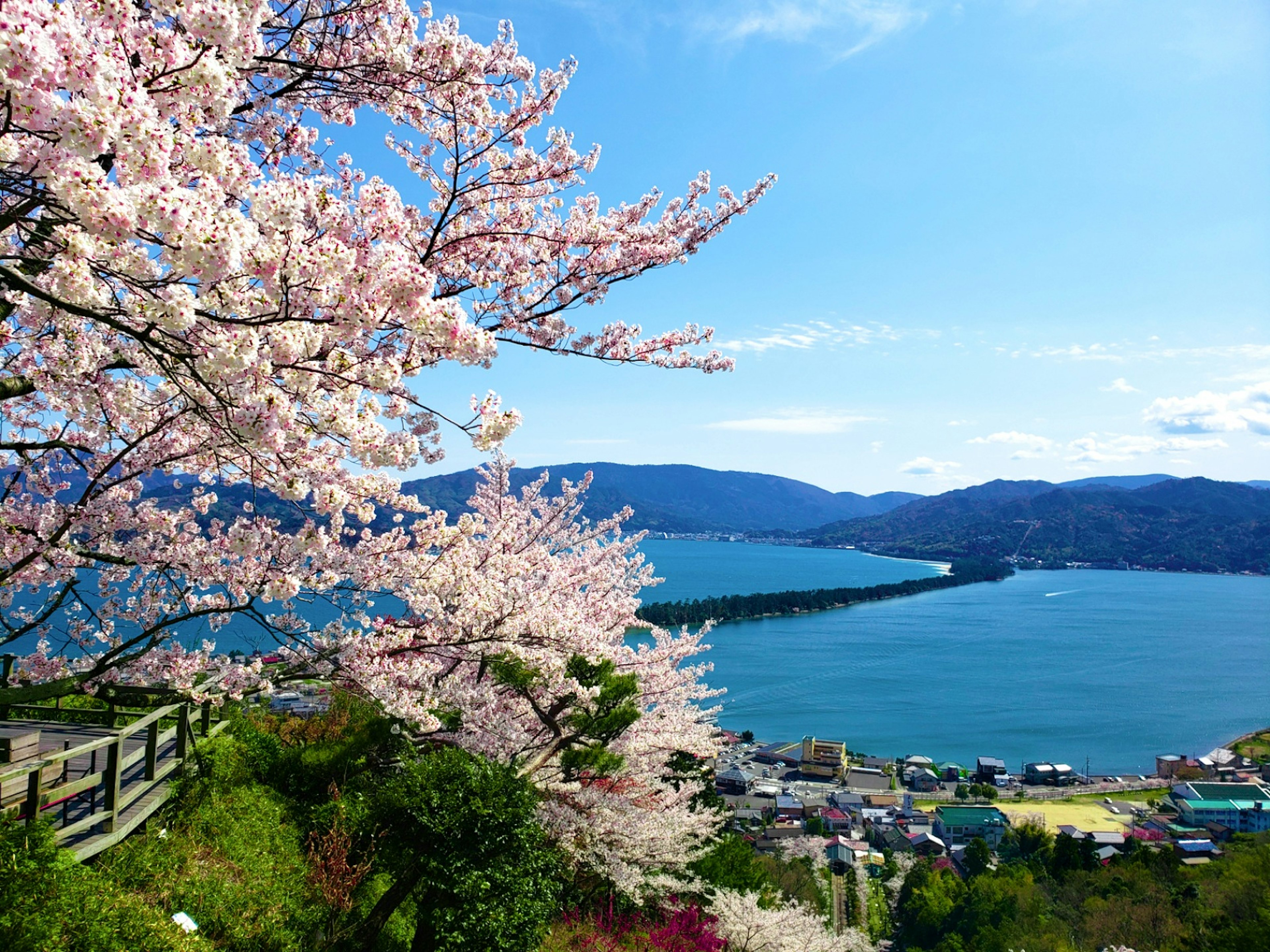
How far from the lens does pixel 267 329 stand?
2145 millimetres

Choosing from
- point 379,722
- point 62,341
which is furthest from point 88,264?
point 379,722

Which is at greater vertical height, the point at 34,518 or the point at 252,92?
the point at 252,92

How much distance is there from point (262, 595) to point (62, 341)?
136cm

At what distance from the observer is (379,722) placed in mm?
6672

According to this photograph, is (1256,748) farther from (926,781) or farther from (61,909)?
(61,909)

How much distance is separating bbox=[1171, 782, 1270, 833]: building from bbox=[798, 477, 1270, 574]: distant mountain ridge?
369 feet

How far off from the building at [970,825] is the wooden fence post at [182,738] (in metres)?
34.7

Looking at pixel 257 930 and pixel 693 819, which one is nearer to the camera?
pixel 257 930

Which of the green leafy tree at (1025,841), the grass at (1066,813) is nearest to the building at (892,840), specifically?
the green leafy tree at (1025,841)

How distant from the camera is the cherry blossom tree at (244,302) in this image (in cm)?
166

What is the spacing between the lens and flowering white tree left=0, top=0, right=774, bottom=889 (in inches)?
66.6

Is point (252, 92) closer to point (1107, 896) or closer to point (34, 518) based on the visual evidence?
point (34, 518)

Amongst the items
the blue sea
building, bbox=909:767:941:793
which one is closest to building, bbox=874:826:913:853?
building, bbox=909:767:941:793

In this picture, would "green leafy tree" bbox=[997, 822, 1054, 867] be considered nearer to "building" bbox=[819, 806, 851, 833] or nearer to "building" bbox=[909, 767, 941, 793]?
"building" bbox=[909, 767, 941, 793]
